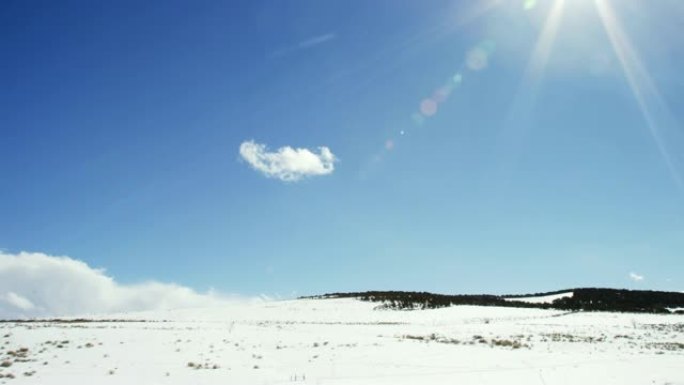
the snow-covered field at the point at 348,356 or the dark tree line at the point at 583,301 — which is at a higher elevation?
the dark tree line at the point at 583,301

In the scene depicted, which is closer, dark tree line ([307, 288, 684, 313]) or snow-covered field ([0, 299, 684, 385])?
snow-covered field ([0, 299, 684, 385])

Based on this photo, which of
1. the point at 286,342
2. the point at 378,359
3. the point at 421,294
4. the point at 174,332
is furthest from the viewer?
the point at 421,294

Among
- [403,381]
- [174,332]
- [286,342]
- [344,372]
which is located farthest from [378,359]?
[174,332]

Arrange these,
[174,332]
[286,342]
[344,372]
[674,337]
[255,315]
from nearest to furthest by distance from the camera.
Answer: [344,372] → [286,342] → [174,332] → [674,337] → [255,315]

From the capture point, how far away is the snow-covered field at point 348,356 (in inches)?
809

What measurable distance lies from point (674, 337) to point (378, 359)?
88.2ft

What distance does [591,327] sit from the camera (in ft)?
153

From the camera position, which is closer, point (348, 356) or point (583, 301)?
point (348, 356)

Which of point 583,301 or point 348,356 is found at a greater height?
point 583,301

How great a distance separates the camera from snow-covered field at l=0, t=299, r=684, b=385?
809 inches

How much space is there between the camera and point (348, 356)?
1041 inches

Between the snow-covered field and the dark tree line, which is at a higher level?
the dark tree line

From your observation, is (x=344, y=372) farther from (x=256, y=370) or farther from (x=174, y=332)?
(x=174, y=332)

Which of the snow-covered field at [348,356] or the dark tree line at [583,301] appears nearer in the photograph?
the snow-covered field at [348,356]
